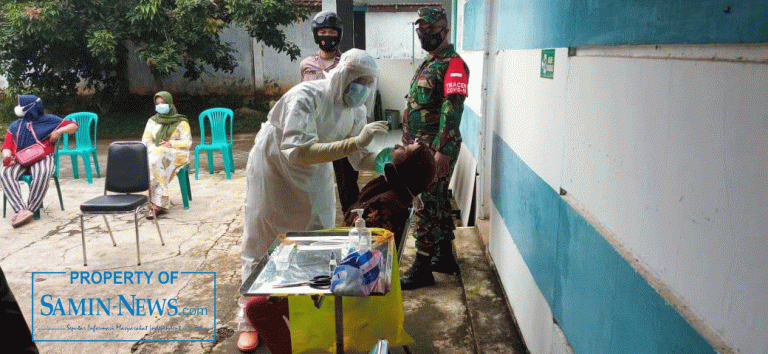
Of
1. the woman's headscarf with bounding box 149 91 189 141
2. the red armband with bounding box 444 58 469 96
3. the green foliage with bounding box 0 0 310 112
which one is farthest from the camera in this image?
the green foliage with bounding box 0 0 310 112

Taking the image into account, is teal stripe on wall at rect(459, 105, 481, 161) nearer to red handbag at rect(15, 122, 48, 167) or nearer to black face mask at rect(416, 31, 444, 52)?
black face mask at rect(416, 31, 444, 52)

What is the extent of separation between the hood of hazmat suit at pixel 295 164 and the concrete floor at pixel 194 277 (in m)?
0.76

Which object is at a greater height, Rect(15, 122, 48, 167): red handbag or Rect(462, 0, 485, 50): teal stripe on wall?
Rect(462, 0, 485, 50): teal stripe on wall

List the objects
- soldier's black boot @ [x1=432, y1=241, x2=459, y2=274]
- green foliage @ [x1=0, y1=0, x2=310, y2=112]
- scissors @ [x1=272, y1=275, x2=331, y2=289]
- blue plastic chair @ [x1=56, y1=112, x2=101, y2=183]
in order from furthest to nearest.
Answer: green foliage @ [x1=0, y1=0, x2=310, y2=112], blue plastic chair @ [x1=56, y1=112, x2=101, y2=183], soldier's black boot @ [x1=432, y1=241, x2=459, y2=274], scissors @ [x1=272, y1=275, x2=331, y2=289]

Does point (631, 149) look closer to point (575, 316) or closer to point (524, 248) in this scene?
point (575, 316)

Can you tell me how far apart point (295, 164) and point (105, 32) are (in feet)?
32.0

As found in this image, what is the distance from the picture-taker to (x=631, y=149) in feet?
5.11

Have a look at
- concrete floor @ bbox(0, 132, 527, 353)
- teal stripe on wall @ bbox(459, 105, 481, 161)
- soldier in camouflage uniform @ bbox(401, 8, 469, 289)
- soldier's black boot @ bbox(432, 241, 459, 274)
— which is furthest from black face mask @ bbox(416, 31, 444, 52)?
concrete floor @ bbox(0, 132, 527, 353)

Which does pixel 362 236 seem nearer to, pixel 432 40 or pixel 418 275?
pixel 418 275

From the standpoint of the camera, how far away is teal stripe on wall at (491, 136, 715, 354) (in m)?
1.36

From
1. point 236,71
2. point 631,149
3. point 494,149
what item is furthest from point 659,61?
point 236,71

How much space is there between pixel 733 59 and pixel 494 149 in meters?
3.02

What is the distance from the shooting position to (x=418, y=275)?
12.6ft

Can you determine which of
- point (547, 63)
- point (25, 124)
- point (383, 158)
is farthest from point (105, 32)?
point (547, 63)
